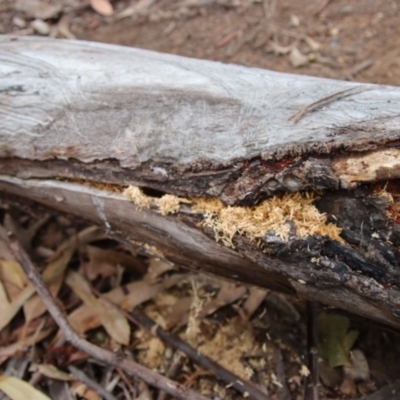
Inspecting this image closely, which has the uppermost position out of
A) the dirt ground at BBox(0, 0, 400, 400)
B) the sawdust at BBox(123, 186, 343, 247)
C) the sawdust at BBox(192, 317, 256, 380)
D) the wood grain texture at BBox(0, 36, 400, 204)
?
the wood grain texture at BBox(0, 36, 400, 204)

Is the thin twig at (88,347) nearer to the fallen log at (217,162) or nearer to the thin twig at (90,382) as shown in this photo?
the thin twig at (90,382)

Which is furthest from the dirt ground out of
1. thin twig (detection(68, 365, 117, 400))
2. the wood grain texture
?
thin twig (detection(68, 365, 117, 400))

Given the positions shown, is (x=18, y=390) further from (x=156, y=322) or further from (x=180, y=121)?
(x=180, y=121)

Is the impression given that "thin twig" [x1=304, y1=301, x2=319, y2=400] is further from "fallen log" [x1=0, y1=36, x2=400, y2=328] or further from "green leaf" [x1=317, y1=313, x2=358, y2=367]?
"fallen log" [x1=0, y1=36, x2=400, y2=328]

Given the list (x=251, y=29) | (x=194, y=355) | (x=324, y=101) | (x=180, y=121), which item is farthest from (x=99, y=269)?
(x=251, y=29)

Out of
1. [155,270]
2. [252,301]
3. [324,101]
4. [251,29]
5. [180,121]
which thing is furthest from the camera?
[251,29]

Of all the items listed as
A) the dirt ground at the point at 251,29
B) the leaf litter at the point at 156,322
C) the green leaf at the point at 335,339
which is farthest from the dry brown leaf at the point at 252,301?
the dirt ground at the point at 251,29
